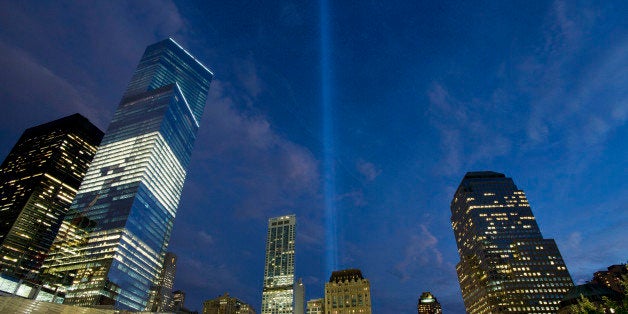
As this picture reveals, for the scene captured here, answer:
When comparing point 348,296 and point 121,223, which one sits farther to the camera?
point 348,296

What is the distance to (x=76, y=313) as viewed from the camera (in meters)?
16.9

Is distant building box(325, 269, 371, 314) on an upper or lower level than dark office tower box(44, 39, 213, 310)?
lower

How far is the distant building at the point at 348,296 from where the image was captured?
16056 centimetres

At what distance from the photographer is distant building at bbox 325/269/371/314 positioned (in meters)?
161

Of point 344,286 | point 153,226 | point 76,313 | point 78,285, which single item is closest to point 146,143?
point 153,226

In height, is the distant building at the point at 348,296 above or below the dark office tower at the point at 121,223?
below

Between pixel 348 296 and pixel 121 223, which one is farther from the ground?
pixel 121 223

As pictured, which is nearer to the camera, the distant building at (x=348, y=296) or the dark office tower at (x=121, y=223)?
the dark office tower at (x=121, y=223)

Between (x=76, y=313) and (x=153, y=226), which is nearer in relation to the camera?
(x=76, y=313)

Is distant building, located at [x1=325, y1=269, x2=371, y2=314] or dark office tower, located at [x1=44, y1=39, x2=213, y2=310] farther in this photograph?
distant building, located at [x1=325, y1=269, x2=371, y2=314]

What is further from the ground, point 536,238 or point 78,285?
point 536,238

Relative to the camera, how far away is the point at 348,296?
16438cm

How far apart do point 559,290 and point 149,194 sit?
21978 centimetres

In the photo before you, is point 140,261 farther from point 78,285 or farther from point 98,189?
point 98,189
